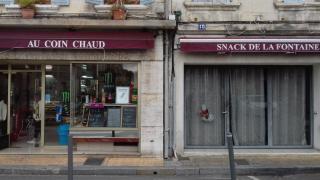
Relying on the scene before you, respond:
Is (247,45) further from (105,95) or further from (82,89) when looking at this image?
(82,89)

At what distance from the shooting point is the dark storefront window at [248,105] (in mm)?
15438

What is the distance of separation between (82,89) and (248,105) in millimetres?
4617

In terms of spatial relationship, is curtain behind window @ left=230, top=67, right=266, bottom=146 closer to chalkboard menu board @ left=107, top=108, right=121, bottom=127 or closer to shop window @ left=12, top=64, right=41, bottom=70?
chalkboard menu board @ left=107, top=108, right=121, bottom=127

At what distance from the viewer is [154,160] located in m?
13.8

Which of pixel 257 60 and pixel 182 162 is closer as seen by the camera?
pixel 182 162

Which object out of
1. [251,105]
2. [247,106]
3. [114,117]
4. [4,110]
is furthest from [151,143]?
[4,110]

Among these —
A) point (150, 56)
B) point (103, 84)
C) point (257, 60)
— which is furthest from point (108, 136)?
point (257, 60)

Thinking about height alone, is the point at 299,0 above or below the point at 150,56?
above

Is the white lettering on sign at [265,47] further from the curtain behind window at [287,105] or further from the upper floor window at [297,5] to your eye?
the curtain behind window at [287,105]

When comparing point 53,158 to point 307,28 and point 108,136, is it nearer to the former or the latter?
point 108,136

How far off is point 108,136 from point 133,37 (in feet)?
8.82

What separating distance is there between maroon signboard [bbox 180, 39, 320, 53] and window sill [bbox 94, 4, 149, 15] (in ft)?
4.22

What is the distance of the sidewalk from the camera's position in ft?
41.0

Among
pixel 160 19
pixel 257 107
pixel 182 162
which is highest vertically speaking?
pixel 160 19
